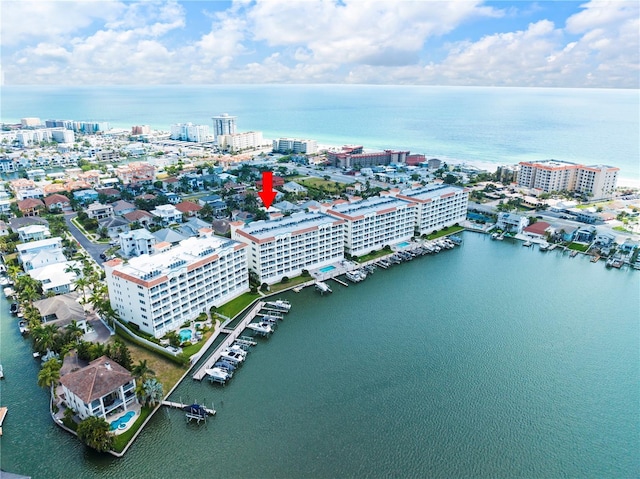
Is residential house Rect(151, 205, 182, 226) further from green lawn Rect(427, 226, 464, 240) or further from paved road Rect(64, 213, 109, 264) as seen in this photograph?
green lawn Rect(427, 226, 464, 240)

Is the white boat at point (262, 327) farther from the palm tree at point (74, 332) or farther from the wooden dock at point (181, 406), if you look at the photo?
the palm tree at point (74, 332)

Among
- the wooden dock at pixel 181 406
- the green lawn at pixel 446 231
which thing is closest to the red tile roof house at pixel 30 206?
the wooden dock at pixel 181 406

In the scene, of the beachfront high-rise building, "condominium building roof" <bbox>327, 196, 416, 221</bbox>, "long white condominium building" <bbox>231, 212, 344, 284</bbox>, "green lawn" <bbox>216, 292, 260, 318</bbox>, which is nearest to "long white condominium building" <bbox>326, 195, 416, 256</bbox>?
"condominium building roof" <bbox>327, 196, 416, 221</bbox>

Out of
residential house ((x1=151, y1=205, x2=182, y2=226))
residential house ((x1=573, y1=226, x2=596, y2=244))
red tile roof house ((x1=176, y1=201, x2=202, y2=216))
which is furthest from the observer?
red tile roof house ((x1=176, y1=201, x2=202, y2=216))

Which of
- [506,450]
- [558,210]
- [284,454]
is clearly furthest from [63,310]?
[558,210]

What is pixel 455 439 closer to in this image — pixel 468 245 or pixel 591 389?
pixel 591 389

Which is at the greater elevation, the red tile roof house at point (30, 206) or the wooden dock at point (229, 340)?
the red tile roof house at point (30, 206)
